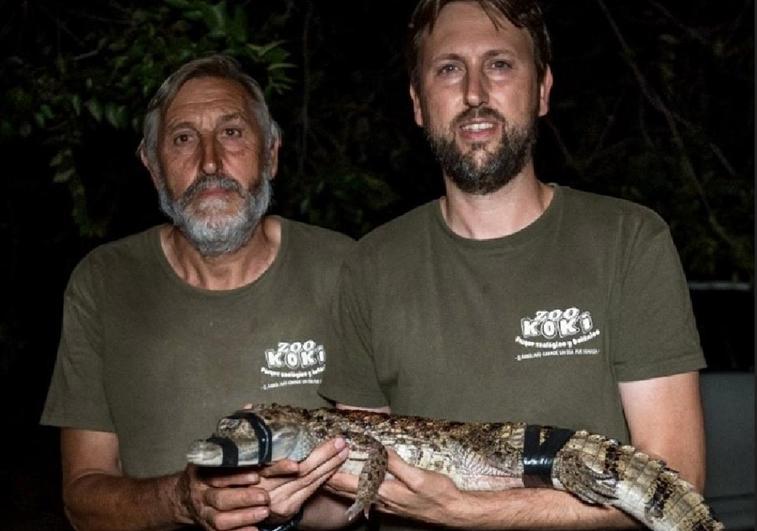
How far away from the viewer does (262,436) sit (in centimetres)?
400

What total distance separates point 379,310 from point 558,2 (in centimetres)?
588

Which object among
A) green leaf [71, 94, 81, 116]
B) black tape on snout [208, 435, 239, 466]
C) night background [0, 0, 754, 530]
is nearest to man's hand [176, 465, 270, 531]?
black tape on snout [208, 435, 239, 466]

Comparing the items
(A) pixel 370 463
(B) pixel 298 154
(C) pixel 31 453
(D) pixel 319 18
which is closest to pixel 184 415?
(A) pixel 370 463

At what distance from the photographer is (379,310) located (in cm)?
441

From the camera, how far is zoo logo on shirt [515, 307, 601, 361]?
415cm

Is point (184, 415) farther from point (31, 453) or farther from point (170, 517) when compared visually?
point (31, 453)

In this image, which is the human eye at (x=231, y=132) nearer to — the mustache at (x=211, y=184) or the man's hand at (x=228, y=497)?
the mustache at (x=211, y=184)

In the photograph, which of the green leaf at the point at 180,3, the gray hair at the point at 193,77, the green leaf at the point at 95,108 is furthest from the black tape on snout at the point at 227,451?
the green leaf at the point at 95,108

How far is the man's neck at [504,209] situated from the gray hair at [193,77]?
1.18 metres

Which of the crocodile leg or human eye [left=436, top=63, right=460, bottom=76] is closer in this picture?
the crocodile leg

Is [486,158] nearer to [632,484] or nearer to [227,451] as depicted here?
[632,484]

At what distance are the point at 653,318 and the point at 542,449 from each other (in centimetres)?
60

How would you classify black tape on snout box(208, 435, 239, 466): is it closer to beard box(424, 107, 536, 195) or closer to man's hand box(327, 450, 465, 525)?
man's hand box(327, 450, 465, 525)

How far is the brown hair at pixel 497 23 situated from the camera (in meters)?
4.55
